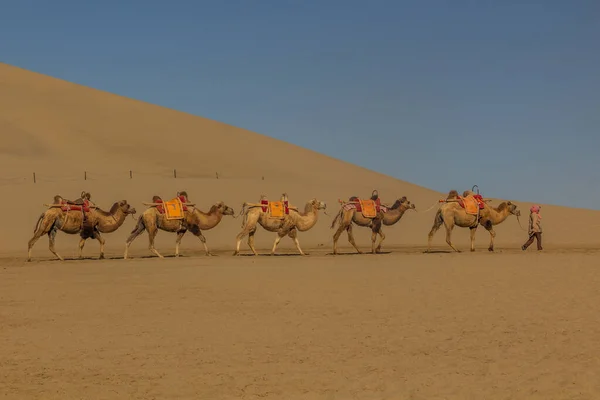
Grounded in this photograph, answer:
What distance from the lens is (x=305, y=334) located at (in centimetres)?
998

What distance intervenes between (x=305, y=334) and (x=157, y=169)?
42862mm

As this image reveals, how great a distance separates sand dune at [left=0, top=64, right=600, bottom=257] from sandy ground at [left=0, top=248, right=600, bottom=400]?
14268 millimetres

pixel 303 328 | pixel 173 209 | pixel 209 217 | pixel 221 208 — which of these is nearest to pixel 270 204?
pixel 221 208

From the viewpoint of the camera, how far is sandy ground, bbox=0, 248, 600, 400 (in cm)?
756

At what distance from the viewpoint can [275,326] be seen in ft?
34.6

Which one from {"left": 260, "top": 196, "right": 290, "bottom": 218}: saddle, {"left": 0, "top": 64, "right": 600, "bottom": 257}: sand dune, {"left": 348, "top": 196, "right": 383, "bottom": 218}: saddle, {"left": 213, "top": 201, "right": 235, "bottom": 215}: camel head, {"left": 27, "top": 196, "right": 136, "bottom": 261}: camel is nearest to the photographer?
{"left": 27, "top": 196, "right": 136, "bottom": 261}: camel

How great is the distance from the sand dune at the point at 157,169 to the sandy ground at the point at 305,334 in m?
14.3

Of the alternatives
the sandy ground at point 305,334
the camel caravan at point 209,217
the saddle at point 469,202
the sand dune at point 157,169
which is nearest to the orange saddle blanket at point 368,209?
the camel caravan at point 209,217

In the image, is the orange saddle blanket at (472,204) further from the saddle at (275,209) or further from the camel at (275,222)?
the saddle at (275,209)

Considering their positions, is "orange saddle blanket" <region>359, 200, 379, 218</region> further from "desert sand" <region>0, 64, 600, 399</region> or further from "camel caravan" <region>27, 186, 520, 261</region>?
"desert sand" <region>0, 64, 600, 399</region>

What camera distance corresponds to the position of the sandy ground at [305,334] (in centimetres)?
756

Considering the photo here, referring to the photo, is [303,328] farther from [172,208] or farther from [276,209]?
[172,208]

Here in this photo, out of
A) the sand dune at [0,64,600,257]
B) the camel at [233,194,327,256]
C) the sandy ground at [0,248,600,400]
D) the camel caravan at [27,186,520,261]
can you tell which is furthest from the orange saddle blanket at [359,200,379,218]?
the sand dune at [0,64,600,257]

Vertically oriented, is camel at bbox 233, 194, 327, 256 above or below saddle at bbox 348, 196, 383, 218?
below
